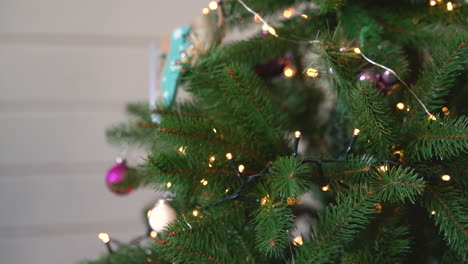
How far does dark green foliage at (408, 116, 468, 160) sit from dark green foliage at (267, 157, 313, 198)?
10 cm

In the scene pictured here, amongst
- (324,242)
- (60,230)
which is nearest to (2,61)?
(60,230)

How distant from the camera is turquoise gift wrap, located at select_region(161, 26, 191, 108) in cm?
51

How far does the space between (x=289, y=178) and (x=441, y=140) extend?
0.13 m

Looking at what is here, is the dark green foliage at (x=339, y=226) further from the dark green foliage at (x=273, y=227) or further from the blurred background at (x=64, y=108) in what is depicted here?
the blurred background at (x=64, y=108)

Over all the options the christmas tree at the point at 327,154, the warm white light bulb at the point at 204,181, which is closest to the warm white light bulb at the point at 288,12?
the christmas tree at the point at 327,154

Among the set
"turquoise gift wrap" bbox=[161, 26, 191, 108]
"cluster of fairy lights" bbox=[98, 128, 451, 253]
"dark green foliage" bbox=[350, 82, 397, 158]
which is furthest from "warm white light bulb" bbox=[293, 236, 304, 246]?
"turquoise gift wrap" bbox=[161, 26, 191, 108]

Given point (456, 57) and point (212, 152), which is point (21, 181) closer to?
point (212, 152)

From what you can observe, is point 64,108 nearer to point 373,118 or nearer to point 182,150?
point 182,150

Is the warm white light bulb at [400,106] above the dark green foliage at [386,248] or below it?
above

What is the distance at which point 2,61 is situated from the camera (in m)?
0.90

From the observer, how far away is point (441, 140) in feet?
1.15

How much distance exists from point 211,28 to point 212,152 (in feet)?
0.65

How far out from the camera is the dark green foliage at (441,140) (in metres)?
0.34

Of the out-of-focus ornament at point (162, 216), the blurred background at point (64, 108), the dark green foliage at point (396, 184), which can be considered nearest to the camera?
the dark green foliage at point (396, 184)
